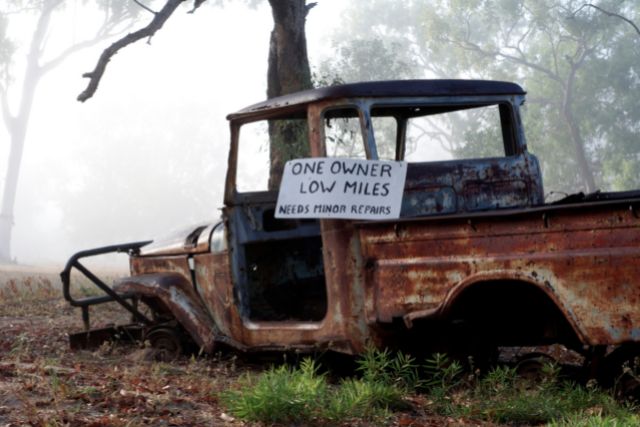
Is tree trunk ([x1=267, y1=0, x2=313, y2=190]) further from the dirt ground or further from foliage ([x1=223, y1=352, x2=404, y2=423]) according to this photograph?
foliage ([x1=223, y1=352, x2=404, y2=423])

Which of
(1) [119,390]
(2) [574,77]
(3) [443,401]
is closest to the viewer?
(1) [119,390]

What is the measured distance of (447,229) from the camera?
18.4ft

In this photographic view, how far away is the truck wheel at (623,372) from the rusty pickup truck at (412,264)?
13 millimetres

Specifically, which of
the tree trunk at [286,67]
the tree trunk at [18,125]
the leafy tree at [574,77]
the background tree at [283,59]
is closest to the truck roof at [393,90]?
the background tree at [283,59]

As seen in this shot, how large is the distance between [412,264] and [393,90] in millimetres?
1297

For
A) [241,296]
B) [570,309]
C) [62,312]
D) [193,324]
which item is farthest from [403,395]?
[62,312]

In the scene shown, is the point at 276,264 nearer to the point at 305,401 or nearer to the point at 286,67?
the point at 305,401

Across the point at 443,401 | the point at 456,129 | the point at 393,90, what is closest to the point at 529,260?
the point at 443,401

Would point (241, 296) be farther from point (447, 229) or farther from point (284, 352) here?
point (447, 229)

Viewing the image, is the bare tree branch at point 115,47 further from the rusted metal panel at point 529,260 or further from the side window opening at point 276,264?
the rusted metal panel at point 529,260

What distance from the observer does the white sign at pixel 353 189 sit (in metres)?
6.26

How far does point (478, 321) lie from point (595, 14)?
37.5 meters

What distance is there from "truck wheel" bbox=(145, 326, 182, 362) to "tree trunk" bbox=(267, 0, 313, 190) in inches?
193

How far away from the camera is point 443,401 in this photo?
18.6 feet
